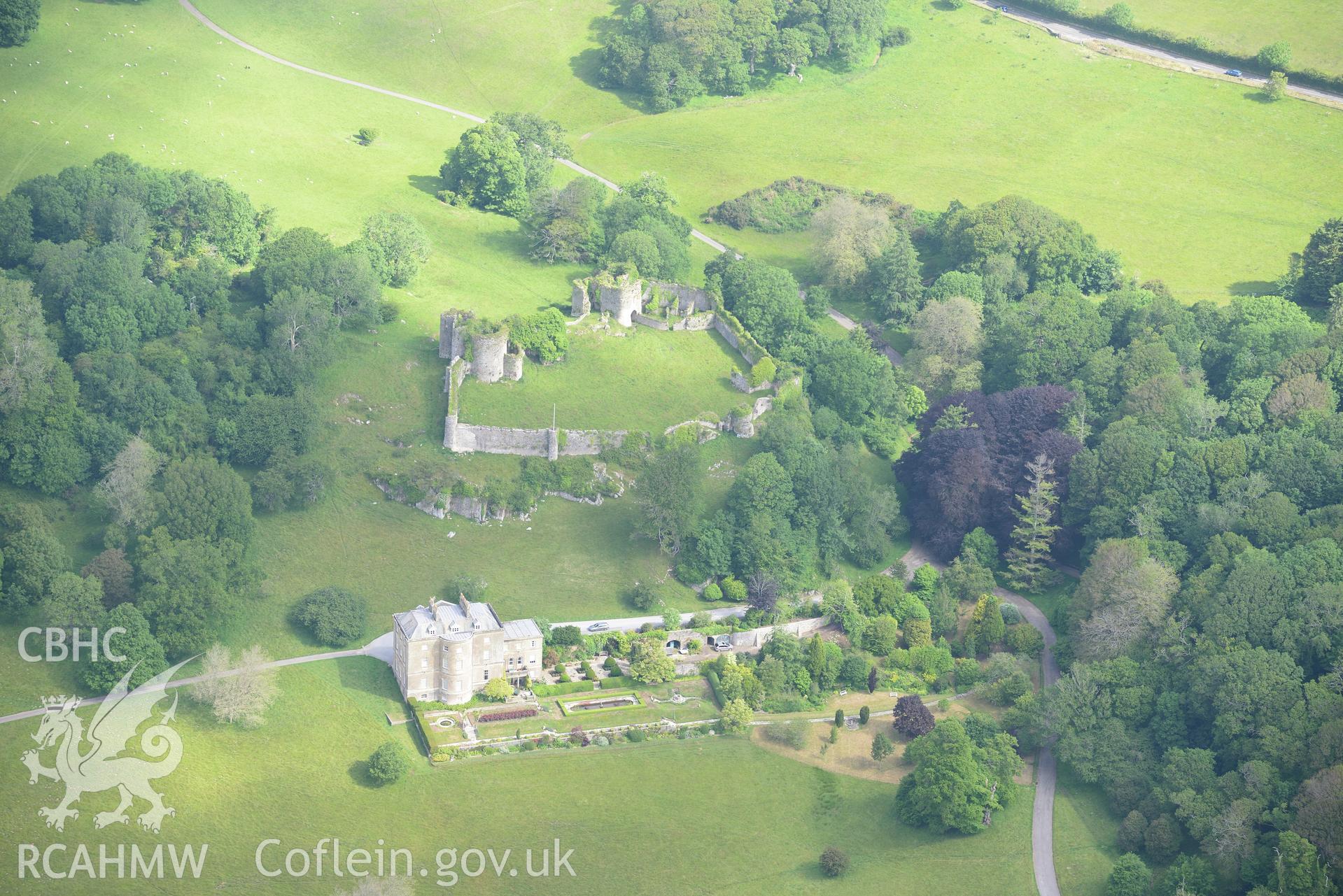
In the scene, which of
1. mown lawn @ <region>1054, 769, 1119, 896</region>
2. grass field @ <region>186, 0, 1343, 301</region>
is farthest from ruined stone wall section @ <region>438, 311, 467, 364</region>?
mown lawn @ <region>1054, 769, 1119, 896</region>

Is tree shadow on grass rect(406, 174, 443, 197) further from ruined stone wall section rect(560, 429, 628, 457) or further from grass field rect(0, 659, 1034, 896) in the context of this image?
grass field rect(0, 659, 1034, 896)

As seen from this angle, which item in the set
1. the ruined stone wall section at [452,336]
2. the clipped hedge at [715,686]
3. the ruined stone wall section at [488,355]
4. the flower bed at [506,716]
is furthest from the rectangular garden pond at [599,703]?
the ruined stone wall section at [452,336]

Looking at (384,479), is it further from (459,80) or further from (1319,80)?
(1319,80)

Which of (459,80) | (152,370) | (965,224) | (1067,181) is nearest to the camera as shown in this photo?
(152,370)

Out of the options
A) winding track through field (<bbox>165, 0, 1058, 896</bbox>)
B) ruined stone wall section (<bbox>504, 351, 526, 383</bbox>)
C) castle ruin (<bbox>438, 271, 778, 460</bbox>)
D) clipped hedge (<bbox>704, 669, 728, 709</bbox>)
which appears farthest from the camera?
ruined stone wall section (<bbox>504, 351, 526, 383</bbox>)

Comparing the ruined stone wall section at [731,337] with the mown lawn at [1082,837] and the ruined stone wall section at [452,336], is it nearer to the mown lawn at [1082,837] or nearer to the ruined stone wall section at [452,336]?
the ruined stone wall section at [452,336]

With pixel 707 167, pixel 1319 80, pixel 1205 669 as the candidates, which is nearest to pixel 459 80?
pixel 707 167
